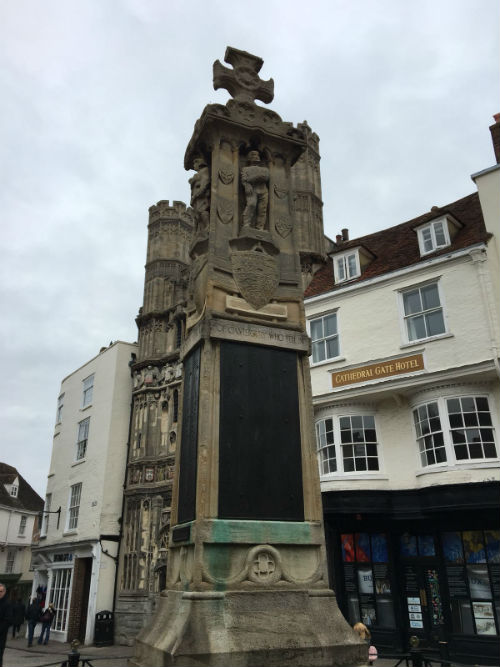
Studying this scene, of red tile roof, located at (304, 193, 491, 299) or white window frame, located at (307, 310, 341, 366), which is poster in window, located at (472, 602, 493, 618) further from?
red tile roof, located at (304, 193, 491, 299)

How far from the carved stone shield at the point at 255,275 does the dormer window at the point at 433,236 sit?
34.7ft

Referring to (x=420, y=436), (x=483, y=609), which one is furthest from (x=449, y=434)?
(x=483, y=609)

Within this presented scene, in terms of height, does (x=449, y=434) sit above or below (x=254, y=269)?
below

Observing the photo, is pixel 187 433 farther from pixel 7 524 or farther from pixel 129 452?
pixel 7 524

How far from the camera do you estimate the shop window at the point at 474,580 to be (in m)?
13.7

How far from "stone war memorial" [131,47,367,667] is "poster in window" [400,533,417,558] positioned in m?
10.3

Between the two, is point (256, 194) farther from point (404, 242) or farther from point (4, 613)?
point (404, 242)

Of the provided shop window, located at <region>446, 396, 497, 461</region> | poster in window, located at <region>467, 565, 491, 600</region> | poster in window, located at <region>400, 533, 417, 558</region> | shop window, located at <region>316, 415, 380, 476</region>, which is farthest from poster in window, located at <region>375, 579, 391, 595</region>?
shop window, located at <region>446, 396, 497, 461</region>

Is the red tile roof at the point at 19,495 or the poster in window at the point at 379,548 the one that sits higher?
the red tile roof at the point at 19,495

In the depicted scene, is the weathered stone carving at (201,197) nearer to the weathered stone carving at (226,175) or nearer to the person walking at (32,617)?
the weathered stone carving at (226,175)

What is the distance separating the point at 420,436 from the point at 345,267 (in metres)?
6.58

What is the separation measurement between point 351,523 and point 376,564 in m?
1.31

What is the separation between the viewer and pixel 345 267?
62.2 feet

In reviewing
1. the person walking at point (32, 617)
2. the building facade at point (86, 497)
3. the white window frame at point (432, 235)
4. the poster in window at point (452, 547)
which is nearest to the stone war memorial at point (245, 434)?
the white window frame at point (432, 235)
